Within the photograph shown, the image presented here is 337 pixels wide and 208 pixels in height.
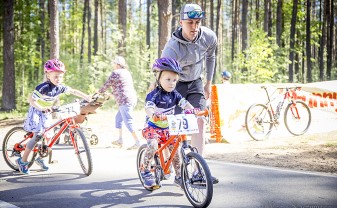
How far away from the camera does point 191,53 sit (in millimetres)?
5281

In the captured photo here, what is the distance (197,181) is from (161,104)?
1.08 m

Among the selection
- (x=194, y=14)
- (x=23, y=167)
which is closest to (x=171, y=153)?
(x=194, y=14)

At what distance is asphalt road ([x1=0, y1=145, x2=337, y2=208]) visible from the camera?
4.49 metres

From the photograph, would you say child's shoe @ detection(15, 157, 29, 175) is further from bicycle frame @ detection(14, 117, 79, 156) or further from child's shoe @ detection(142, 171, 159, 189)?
child's shoe @ detection(142, 171, 159, 189)

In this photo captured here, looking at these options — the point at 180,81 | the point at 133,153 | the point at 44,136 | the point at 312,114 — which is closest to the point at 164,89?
the point at 180,81

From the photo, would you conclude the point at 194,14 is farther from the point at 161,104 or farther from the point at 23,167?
the point at 23,167

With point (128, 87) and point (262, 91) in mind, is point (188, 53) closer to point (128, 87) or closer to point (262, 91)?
point (128, 87)

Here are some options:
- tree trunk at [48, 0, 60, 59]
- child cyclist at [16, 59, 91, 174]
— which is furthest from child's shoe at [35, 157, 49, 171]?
tree trunk at [48, 0, 60, 59]

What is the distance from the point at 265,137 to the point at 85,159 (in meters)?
5.61

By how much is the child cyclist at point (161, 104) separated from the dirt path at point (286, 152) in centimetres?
278

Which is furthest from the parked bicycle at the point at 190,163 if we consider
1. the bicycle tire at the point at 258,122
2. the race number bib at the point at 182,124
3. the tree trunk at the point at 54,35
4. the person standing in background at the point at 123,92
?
the tree trunk at the point at 54,35

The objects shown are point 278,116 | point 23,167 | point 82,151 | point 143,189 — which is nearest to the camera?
point 143,189

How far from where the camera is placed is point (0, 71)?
3017cm

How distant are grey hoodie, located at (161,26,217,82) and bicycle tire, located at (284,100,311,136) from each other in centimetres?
567
